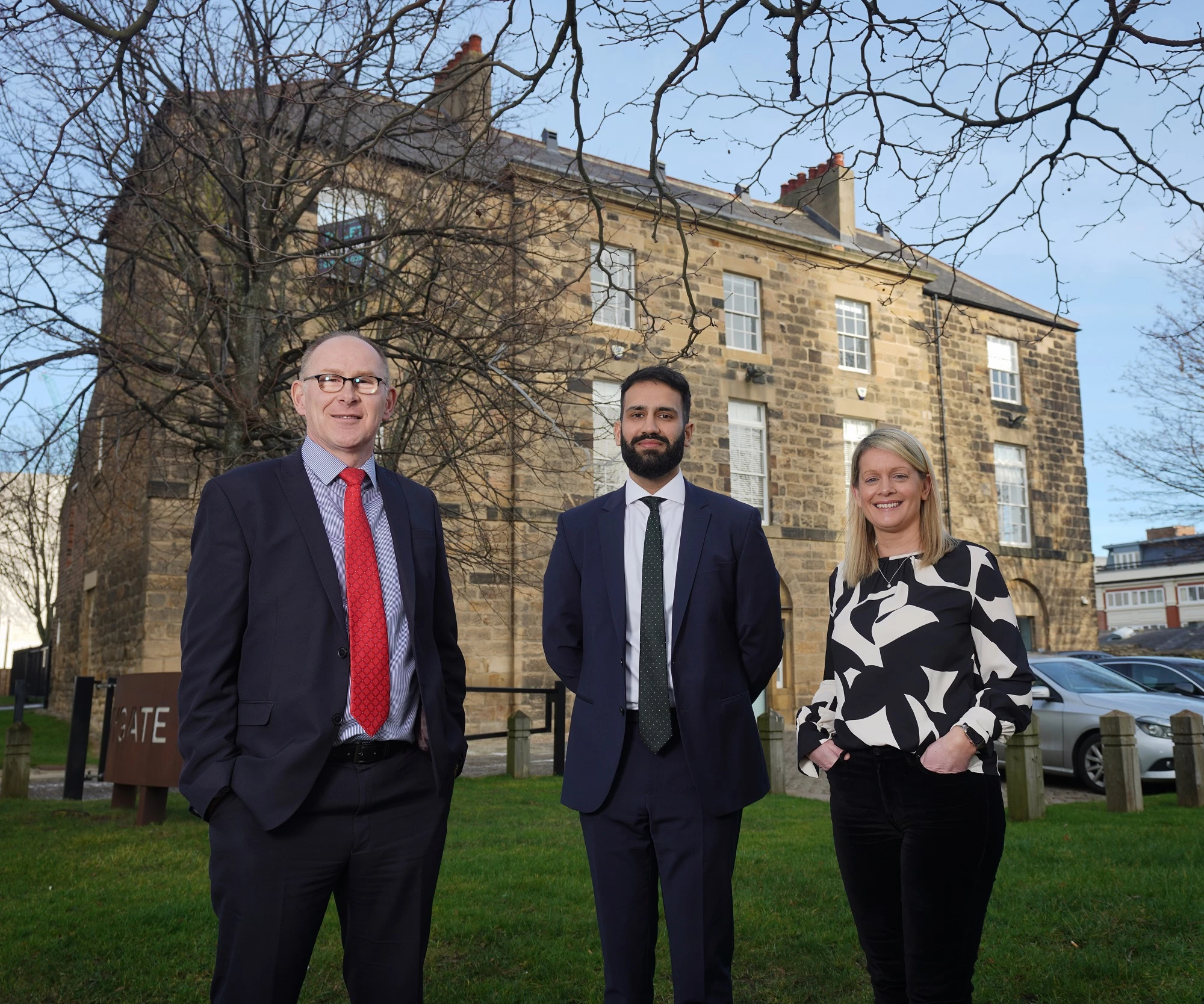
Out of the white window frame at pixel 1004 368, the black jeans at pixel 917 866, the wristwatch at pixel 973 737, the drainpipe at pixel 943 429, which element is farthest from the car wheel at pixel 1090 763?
the white window frame at pixel 1004 368

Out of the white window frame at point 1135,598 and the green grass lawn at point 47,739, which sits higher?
the white window frame at point 1135,598

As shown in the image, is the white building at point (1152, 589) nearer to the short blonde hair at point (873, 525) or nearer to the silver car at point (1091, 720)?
the silver car at point (1091, 720)

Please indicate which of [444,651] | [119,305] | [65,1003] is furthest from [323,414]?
[119,305]

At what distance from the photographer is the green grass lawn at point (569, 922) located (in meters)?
4.27

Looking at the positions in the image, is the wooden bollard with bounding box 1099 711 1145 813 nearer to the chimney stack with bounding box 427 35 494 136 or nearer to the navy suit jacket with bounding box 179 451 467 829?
A: the chimney stack with bounding box 427 35 494 136

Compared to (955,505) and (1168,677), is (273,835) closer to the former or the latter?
(1168,677)

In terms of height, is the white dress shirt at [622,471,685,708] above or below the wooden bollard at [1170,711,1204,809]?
above

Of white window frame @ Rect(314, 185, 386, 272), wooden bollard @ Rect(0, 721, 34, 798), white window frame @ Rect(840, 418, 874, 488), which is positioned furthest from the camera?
white window frame @ Rect(840, 418, 874, 488)

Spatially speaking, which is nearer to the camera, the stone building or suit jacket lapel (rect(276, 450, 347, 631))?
suit jacket lapel (rect(276, 450, 347, 631))

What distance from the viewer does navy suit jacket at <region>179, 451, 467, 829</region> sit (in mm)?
2520

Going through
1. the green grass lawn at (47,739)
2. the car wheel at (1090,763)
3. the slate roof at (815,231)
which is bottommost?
the green grass lawn at (47,739)

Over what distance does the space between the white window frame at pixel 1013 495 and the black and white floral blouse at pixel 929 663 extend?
22.3 meters

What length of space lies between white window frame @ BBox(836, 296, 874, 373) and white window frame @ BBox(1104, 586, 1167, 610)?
55.6 meters

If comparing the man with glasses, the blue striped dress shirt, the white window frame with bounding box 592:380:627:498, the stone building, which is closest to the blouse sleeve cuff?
the man with glasses
